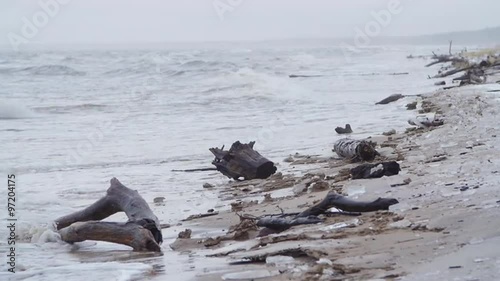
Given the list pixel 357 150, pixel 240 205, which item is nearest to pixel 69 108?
pixel 357 150

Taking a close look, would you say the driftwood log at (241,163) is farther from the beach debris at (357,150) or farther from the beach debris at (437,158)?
the beach debris at (437,158)

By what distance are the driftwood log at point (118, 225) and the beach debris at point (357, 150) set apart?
132 inches

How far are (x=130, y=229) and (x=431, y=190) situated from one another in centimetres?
240

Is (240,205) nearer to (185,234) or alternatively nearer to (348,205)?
(185,234)

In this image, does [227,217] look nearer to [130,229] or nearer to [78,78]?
[130,229]

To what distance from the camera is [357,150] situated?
902cm

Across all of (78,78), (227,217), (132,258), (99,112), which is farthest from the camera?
(78,78)

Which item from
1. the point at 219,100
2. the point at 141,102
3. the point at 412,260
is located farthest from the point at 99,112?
the point at 412,260

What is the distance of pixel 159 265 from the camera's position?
5.02m

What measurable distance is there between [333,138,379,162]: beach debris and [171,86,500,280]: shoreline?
449 millimetres

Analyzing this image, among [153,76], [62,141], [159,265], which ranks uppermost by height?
[153,76]

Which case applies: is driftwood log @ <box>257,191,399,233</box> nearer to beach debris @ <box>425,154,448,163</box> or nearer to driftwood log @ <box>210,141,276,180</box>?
beach debris @ <box>425,154,448,163</box>

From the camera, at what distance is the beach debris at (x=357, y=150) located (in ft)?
29.2

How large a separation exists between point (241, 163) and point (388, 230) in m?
4.70
